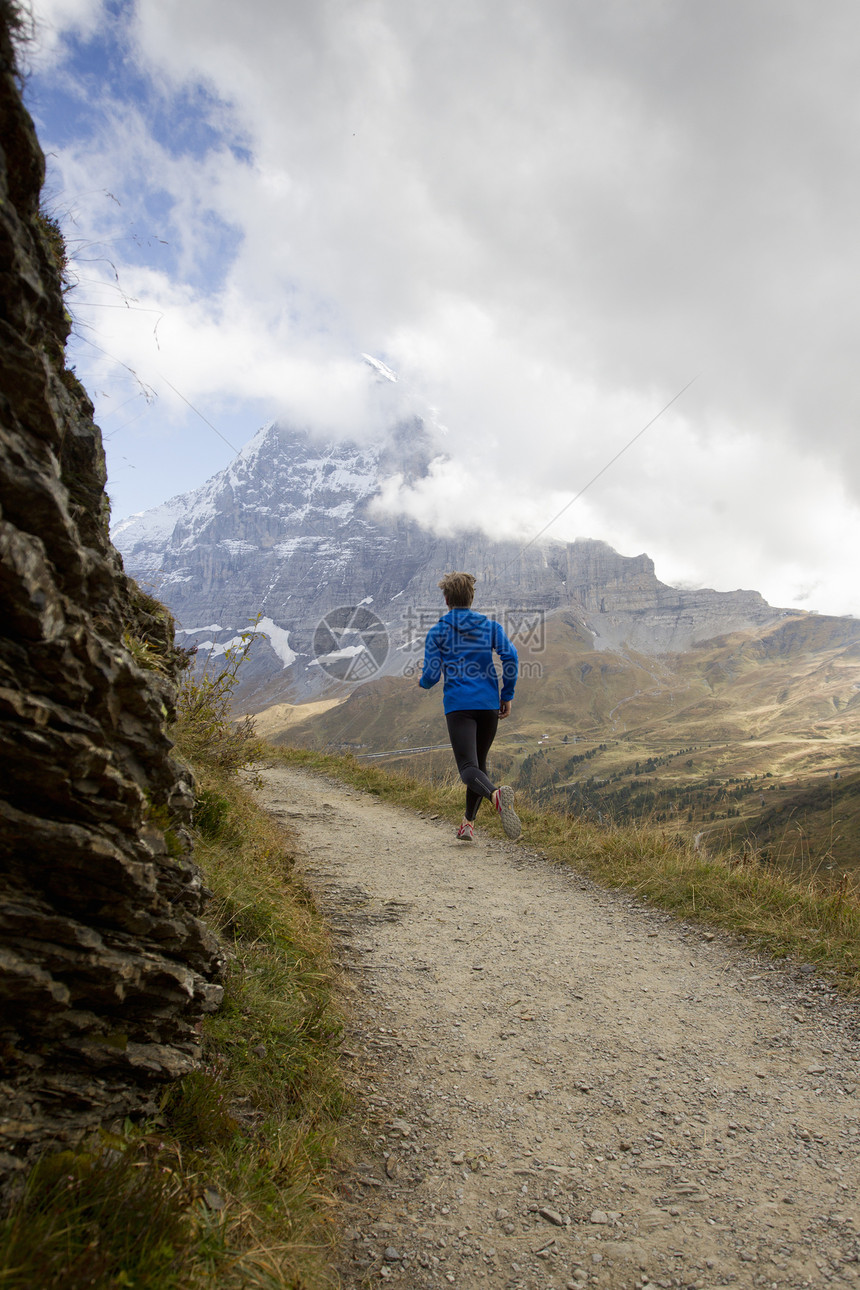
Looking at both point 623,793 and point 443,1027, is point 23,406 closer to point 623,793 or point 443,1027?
point 443,1027

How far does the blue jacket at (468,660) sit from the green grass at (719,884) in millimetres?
2295

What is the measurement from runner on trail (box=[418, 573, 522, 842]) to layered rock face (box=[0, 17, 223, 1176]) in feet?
17.2

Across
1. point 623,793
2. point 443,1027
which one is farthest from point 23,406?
point 623,793

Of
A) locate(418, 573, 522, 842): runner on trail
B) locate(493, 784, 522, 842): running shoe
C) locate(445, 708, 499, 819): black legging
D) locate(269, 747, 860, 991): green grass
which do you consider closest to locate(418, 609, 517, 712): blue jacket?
locate(418, 573, 522, 842): runner on trail

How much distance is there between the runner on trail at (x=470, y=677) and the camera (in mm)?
8062

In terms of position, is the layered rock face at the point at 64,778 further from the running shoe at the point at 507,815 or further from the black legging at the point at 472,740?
the black legging at the point at 472,740

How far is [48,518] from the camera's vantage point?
2.38m

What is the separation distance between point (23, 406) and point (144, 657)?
173cm

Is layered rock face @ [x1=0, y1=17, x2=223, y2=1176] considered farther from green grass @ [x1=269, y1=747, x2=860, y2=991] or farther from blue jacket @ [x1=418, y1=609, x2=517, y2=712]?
blue jacket @ [x1=418, y1=609, x2=517, y2=712]

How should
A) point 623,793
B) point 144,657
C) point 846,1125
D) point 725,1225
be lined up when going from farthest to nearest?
point 623,793 → point 144,657 → point 846,1125 → point 725,1225

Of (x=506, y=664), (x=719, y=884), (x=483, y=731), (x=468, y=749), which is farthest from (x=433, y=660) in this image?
(x=719, y=884)

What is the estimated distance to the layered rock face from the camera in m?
2.27

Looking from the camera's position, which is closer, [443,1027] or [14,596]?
[14,596]

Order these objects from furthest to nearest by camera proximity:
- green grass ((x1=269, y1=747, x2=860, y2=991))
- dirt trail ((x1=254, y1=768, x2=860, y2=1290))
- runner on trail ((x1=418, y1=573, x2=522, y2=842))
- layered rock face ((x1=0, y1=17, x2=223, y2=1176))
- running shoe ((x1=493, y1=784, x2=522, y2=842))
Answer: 1. runner on trail ((x1=418, y1=573, x2=522, y2=842))
2. running shoe ((x1=493, y1=784, x2=522, y2=842))
3. green grass ((x1=269, y1=747, x2=860, y2=991))
4. dirt trail ((x1=254, y1=768, x2=860, y2=1290))
5. layered rock face ((x1=0, y1=17, x2=223, y2=1176))
